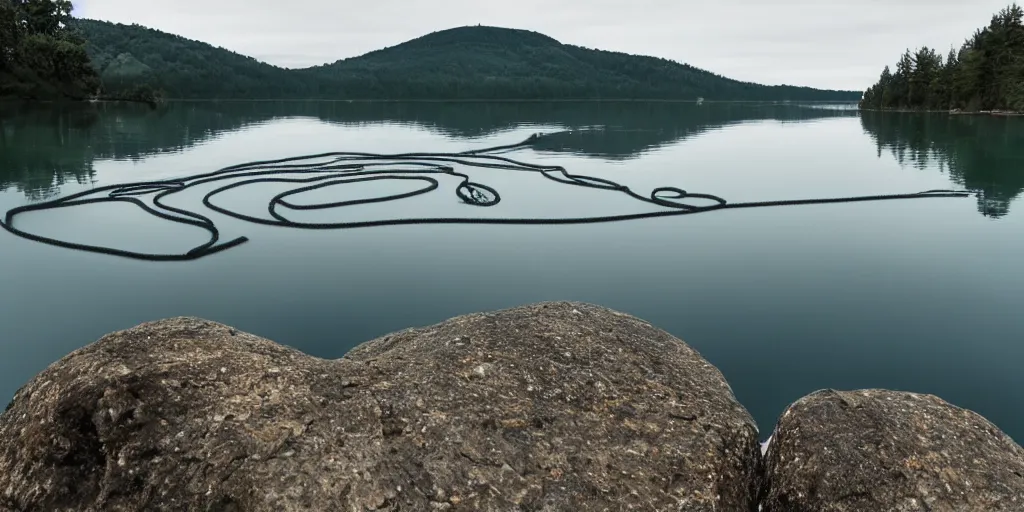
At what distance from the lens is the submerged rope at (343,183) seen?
12523 millimetres

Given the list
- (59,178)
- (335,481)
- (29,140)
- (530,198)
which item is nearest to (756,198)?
(530,198)

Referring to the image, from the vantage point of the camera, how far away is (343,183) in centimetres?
1803

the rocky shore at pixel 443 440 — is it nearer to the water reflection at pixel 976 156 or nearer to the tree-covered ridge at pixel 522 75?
the water reflection at pixel 976 156

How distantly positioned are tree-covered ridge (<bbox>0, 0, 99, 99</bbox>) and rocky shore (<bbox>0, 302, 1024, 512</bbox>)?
69370mm

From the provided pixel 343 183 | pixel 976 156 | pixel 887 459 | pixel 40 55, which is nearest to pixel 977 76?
pixel 976 156

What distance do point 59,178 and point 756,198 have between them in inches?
715

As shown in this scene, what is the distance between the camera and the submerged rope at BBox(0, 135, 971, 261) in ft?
41.1

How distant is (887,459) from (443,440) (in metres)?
2.06

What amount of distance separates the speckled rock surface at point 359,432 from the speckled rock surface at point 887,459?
A: 0.25 metres

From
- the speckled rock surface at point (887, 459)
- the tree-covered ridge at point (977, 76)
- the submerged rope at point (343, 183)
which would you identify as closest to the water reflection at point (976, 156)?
the submerged rope at point (343, 183)

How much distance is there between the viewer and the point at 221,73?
394 feet

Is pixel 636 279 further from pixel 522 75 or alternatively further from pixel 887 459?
pixel 522 75

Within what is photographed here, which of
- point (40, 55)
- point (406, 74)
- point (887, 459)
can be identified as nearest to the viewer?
point (887, 459)

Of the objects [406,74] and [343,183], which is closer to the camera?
[343,183]
